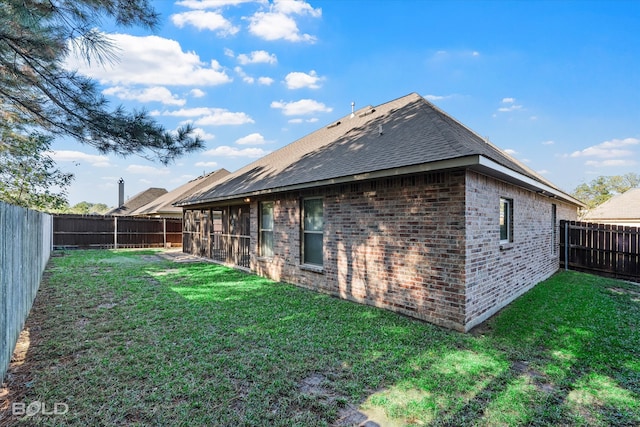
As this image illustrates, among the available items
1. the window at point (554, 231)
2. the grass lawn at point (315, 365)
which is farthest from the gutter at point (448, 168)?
the window at point (554, 231)

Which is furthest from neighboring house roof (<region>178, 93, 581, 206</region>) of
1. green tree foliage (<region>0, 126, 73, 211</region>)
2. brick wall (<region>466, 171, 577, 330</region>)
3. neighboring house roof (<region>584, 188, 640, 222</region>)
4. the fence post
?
neighboring house roof (<region>584, 188, 640, 222</region>)

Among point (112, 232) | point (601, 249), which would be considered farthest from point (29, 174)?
point (601, 249)

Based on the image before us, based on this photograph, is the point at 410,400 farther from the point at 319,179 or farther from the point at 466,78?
the point at 466,78

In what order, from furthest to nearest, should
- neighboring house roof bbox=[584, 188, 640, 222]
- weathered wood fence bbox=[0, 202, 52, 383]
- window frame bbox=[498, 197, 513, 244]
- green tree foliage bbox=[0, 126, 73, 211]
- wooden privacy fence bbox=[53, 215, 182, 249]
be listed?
neighboring house roof bbox=[584, 188, 640, 222], wooden privacy fence bbox=[53, 215, 182, 249], green tree foliage bbox=[0, 126, 73, 211], window frame bbox=[498, 197, 513, 244], weathered wood fence bbox=[0, 202, 52, 383]

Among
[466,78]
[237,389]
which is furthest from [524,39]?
[237,389]

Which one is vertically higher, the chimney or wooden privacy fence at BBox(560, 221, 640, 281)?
the chimney

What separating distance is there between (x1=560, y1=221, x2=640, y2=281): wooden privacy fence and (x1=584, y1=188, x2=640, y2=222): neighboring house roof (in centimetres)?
1692

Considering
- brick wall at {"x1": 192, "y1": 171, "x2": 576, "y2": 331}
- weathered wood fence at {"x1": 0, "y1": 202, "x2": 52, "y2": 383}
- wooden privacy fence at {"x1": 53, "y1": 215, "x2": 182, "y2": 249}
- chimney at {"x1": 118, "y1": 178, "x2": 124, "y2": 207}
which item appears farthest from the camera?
chimney at {"x1": 118, "y1": 178, "x2": 124, "y2": 207}

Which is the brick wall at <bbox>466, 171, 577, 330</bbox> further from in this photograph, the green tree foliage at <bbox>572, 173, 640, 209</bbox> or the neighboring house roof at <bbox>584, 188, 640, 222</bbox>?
the green tree foliage at <bbox>572, 173, 640, 209</bbox>

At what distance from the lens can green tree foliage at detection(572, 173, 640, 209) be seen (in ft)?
142

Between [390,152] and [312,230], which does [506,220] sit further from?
[312,230]

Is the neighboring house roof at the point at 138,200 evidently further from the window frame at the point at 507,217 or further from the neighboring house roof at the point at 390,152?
the window frame at the point at 507,217

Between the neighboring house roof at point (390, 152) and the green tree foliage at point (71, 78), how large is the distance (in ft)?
9.76

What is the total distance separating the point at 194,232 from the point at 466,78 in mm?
13974
